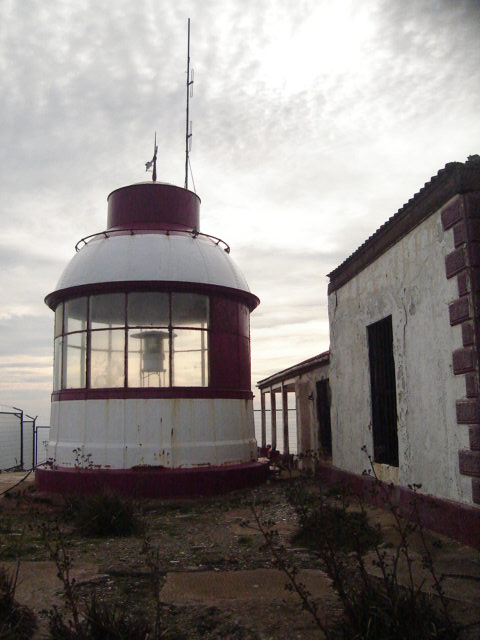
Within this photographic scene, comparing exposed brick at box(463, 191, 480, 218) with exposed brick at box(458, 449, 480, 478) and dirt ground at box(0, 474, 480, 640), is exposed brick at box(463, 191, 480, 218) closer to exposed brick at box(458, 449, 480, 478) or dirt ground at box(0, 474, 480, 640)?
exposed brick at box(458, 449, 480, 478)

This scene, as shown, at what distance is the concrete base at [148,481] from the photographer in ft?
39.3

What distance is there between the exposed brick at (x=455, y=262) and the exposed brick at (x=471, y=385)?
1.26m

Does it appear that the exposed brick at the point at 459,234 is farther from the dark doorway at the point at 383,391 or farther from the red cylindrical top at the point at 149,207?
the red cylindrical top at the point at 149,207

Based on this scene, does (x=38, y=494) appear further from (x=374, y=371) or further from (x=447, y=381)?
(x=447, y=381)

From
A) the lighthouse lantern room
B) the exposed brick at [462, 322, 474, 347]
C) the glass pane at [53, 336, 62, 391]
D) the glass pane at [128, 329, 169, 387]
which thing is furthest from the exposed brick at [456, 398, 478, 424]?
the glass pane at [53, 336, 62, 391]

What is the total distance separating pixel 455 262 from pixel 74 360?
919 cm

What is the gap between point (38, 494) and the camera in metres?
12.9

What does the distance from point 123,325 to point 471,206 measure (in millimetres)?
8259

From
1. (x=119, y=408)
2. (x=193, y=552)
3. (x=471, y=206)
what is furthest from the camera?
(x=119, y=408)

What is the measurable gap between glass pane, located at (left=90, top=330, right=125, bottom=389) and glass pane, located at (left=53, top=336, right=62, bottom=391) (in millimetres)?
1301

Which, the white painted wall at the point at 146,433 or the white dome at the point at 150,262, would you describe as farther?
the white dome at the point at 150,262

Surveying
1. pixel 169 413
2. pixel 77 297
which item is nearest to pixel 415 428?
pixel 169 413

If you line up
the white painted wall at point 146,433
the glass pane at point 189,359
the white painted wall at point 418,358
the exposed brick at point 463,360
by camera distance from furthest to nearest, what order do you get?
the glass pane at point 189,359 → the white painted wall at point 146,433 → the white painted wall at point 418,358 → the exposed brick at point 463,360

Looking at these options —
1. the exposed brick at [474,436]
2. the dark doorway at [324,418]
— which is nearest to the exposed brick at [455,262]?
the exposed brick at [474,436]
